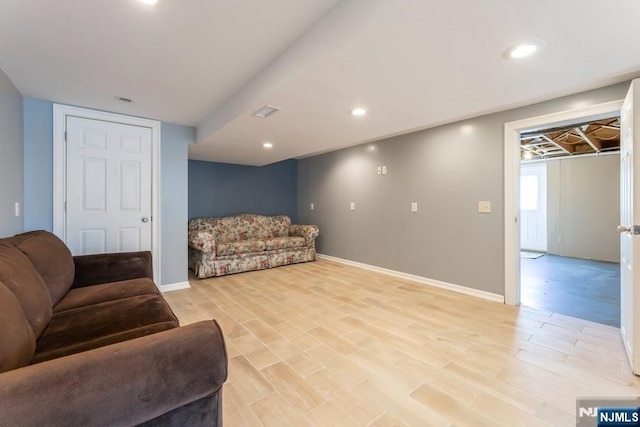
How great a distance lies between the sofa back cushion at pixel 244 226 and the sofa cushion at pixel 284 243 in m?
0.52

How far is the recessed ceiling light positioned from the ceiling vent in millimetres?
1788

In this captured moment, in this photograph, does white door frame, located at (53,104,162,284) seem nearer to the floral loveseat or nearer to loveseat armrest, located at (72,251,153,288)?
loveseat armrest, located at (72,251,153,288)

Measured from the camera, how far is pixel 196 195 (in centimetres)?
513

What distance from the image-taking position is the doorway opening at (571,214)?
3771 millimetres

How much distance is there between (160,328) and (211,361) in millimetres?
641

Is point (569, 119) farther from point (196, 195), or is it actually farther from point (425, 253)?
point (196, 195)

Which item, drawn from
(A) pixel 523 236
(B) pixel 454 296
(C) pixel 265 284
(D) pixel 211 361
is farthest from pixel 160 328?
(A) pixel 523 236

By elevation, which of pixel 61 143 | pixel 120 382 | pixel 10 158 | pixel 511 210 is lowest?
pixel 120 382

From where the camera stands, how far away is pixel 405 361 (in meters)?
1.91

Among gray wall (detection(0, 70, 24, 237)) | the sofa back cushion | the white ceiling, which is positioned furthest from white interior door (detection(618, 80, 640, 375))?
the sofa back cushion

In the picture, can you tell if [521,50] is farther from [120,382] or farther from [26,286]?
[26,286]

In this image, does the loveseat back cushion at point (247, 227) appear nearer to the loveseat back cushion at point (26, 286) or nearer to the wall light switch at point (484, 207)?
the loveseat back cushion at point (26, 286)

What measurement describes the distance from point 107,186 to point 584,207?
8.34 metres

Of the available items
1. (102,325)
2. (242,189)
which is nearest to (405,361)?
(102,325)
